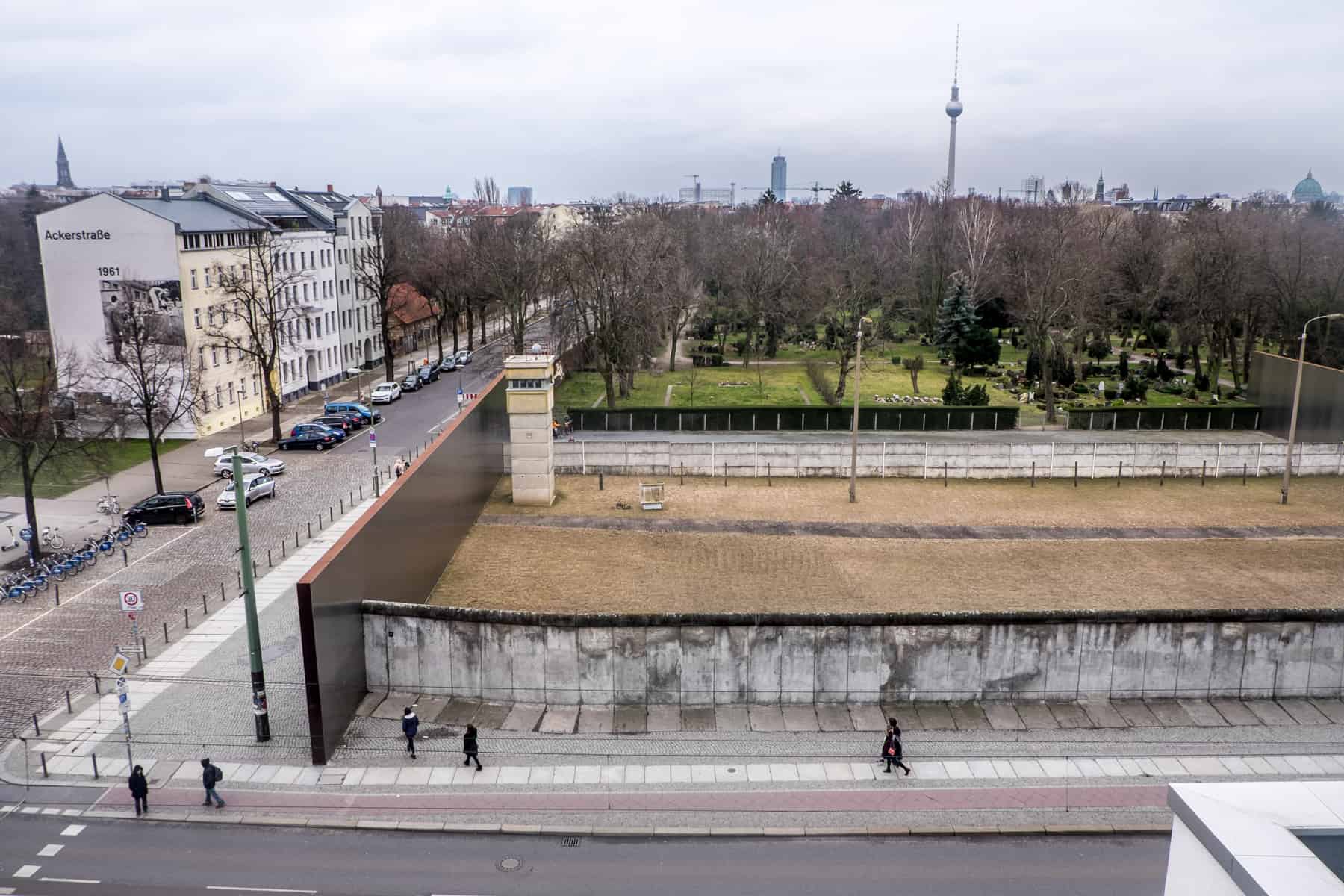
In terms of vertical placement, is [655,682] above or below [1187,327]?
below

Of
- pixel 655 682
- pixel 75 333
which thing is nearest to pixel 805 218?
pixel 75 333

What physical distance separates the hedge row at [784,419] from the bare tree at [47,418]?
24.5 metres

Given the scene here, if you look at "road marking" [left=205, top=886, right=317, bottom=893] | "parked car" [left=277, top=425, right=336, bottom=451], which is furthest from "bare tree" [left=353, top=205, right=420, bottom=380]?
"road marking" [left=205, top=886, right=317, bottom=893]

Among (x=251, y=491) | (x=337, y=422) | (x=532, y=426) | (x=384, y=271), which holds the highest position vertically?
(x=384, y=271)

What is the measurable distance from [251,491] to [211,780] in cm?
2322

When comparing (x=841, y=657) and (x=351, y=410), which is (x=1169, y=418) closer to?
(x=841, y=657)

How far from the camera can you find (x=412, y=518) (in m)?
27.7

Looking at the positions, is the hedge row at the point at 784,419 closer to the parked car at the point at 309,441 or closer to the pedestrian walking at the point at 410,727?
the parked car at the point at 309,441

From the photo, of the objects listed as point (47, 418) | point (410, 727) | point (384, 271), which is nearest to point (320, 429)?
point (47, 418)

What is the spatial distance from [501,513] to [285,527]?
810 centimetres

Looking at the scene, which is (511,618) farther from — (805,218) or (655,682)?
(805,218)

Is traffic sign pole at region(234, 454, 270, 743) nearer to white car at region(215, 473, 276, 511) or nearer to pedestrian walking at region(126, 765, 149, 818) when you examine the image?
pedestrian walking at region(126, 765, 149, 818)

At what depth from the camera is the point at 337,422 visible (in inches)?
2111

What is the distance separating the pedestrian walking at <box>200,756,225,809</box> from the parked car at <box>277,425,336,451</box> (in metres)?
33.3
